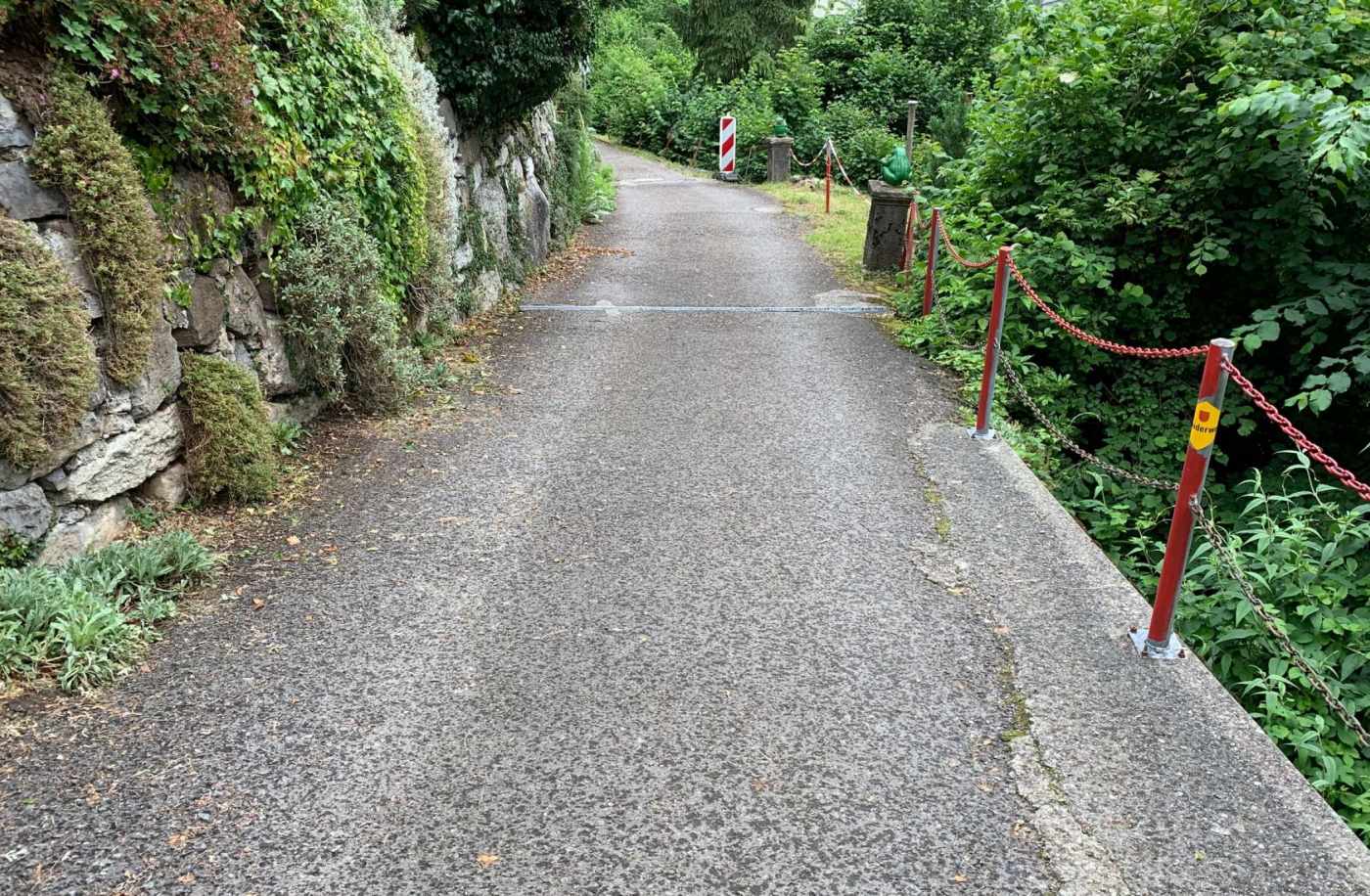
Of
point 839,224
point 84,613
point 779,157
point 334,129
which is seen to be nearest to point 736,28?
point 779,157

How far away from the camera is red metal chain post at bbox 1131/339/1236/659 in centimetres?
359

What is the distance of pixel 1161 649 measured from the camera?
385cm

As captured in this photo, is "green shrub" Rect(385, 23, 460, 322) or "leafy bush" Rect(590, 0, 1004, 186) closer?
"green shrub" Rect(385, 23, 460, 322)

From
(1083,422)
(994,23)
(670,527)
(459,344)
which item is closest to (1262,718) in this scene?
(670,527)

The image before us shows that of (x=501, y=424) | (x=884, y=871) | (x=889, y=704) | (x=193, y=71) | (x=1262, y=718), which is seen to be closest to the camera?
(x=884, y=871)

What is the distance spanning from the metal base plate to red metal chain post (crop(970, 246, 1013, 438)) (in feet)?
8.49

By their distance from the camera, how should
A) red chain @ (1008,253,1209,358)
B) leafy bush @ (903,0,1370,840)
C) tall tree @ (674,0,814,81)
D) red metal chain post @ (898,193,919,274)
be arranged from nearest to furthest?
A: red chain @ (1008,253,1209,358) < leafy bush @ (903,0,1370,840) < red metal chain post @ (898,193,919,274) < tall tree @ (674,0,814,81)

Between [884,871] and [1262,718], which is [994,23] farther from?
[884,871]

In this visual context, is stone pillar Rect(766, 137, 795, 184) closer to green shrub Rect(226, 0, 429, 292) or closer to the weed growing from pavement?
green shrub Rect(226, 0, 429, 292)

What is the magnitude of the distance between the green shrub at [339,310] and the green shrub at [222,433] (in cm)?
75

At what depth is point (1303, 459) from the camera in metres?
4.55

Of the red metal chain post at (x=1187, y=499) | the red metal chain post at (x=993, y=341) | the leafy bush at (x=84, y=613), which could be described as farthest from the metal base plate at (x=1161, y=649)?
the leafy bush at (x=84, y=613)

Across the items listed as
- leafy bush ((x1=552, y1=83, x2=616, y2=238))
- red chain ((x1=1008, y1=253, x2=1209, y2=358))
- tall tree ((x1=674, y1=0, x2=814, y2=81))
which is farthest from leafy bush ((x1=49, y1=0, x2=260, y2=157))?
tall tree ((x1=674, y1=0, x2=814, y2=81))

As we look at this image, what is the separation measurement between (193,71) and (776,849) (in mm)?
4203
